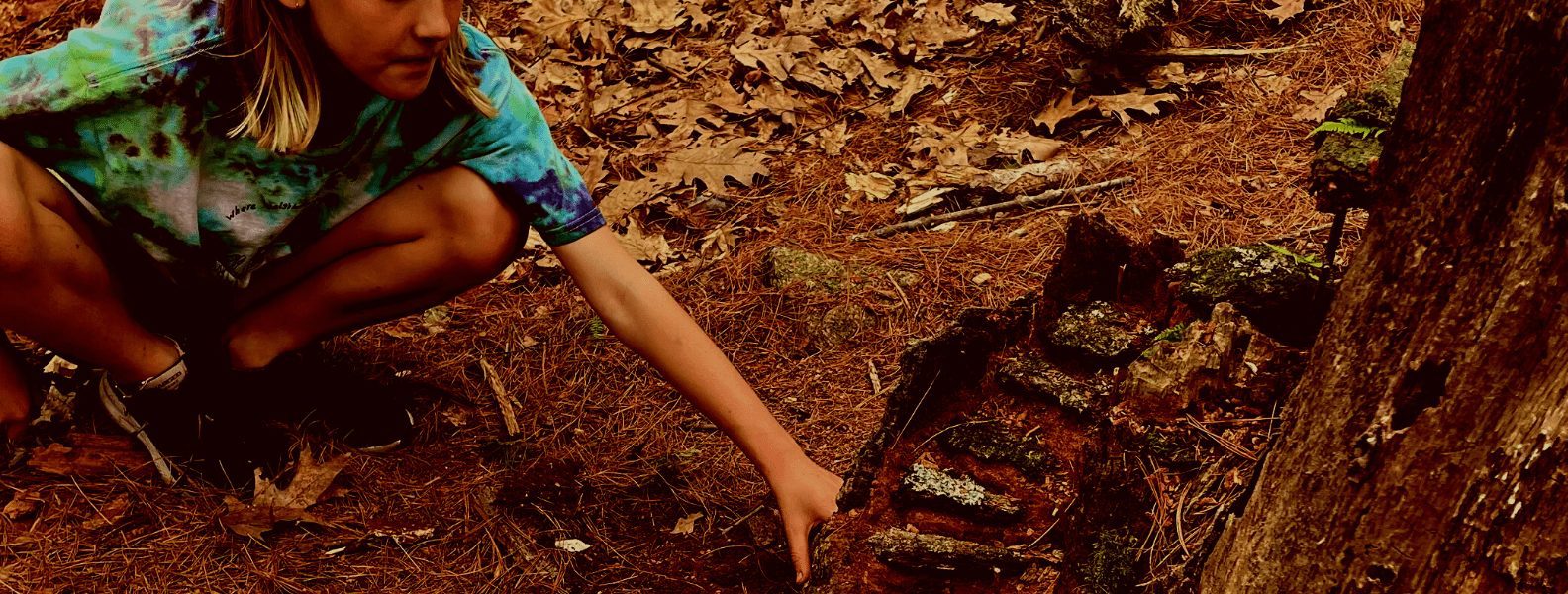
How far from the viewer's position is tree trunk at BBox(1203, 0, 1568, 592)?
108 centimetres

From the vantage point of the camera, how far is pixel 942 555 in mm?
1894

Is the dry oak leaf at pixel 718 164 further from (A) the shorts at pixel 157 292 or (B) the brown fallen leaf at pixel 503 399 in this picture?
(A) the shorts at pixel 157 292

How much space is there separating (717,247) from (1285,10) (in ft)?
7.99

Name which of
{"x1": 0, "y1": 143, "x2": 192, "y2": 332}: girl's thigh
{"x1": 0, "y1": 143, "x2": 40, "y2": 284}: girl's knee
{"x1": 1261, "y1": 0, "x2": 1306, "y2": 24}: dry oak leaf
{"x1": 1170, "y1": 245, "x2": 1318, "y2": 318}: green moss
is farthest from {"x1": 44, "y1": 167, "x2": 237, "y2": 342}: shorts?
{"x1": 1261, "y1": 0, "x2": 1306, "y2": 24}: dry oak leaf

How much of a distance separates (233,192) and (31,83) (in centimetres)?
44

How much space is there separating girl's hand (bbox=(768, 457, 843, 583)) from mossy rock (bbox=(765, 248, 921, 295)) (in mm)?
1226

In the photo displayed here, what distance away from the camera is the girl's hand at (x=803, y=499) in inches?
87.9

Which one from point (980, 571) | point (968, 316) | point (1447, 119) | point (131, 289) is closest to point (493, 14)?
point (131, 289)

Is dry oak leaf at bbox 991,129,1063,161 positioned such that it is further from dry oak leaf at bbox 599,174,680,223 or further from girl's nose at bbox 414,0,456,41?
girl's nose at bbox 414,0,456,41

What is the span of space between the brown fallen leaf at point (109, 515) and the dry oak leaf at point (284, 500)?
0.28 meters

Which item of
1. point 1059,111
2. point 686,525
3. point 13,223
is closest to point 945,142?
point 1059,111

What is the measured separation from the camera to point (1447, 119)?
1153 millimetres

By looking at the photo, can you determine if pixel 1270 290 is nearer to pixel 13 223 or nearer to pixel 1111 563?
pixel 1111 563

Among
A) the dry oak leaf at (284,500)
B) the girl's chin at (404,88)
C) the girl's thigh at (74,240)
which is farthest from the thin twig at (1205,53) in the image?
the girl's thigh at (74,240)
